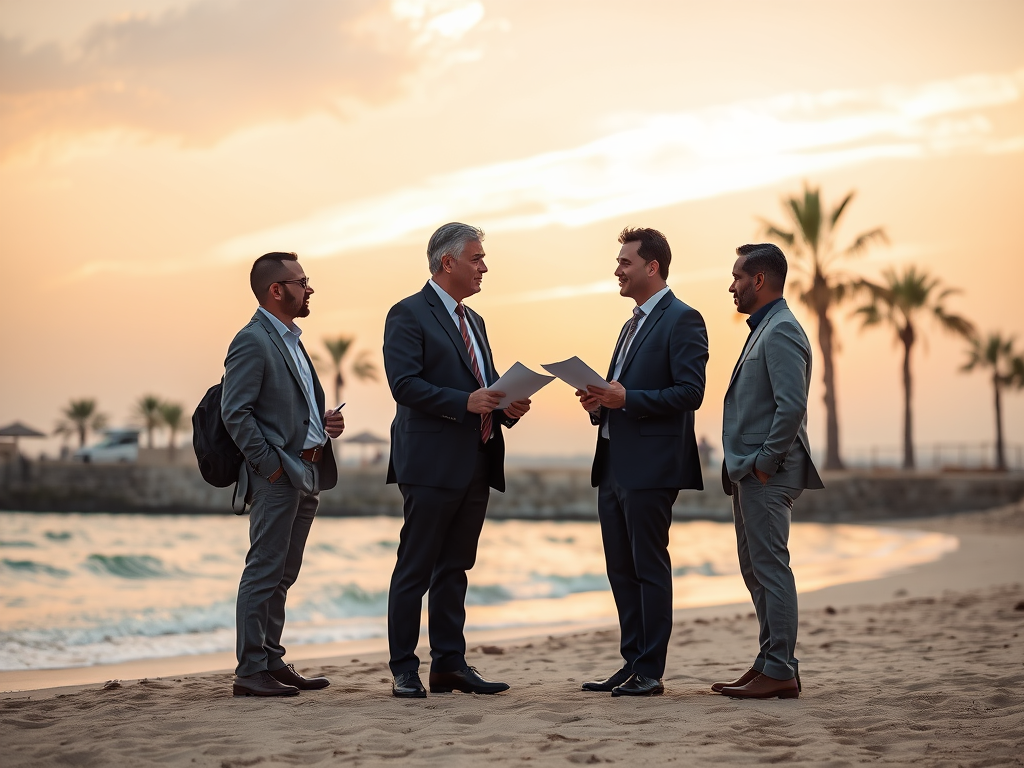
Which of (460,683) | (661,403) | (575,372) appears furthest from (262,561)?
(661,403)

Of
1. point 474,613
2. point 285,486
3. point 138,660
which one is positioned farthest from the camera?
point 474,613

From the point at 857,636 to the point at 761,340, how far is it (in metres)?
2.73

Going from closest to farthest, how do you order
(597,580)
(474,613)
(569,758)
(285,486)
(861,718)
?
1. (569,758)
2. (861,718)
3. (285,486)
4. (474,613)
5. (597,580)

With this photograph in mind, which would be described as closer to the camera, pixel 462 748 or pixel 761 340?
pixel 462 748

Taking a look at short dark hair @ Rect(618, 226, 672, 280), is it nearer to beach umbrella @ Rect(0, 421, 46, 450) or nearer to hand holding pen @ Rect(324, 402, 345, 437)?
hand holding pen @ Rect(324, 402, 345, 437)

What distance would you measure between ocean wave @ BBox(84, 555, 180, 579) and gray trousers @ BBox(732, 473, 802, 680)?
854 cm

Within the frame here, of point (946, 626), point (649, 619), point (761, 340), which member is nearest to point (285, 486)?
point (649, 619)

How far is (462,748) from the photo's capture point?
3029mm

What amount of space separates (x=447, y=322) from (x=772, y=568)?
5.65 ft

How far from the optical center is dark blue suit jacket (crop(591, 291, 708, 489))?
3.91 m

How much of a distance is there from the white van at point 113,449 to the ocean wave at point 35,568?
30.1 metres

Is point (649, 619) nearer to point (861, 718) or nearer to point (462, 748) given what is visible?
point (861, 718)

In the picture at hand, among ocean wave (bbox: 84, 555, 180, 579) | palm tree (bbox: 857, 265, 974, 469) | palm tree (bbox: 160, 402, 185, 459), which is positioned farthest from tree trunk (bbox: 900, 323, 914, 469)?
palm tree (bbox: 160, 402, 185, 459)

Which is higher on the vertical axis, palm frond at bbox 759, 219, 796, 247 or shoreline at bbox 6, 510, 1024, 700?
A: palm frond at bbox 759, 219, 796, 247
